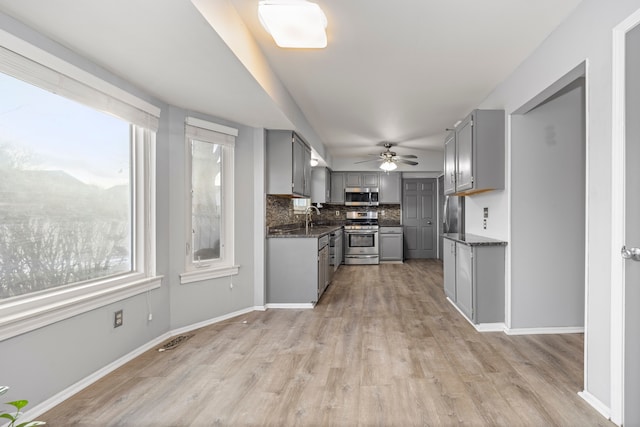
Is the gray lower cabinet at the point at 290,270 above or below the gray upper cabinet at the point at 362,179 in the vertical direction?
below

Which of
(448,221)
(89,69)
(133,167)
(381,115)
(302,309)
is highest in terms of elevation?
(381,115)

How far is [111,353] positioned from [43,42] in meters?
2.08

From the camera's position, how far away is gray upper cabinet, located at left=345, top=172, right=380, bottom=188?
7.71 m

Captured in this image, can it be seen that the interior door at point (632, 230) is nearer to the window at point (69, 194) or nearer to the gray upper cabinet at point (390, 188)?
the window at point (69, 194)

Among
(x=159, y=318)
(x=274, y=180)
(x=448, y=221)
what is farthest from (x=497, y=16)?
(x=448, y=221)

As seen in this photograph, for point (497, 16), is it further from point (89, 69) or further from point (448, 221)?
point (448, 221)

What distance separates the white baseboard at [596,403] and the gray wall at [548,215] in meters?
1.10

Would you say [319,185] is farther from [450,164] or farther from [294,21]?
[294,21]

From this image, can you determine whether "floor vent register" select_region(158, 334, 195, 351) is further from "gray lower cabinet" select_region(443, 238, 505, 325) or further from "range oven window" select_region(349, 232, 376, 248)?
"range oven window" select_region(349, 232, 376, 248)

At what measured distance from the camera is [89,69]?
2.21 meters

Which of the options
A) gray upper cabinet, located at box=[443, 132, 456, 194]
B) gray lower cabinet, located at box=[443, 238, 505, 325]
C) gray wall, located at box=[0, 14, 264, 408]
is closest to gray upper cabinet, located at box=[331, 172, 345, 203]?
gray upper cabinet, located at box=[443, 132, 456, 194]

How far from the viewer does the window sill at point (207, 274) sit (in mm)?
3180

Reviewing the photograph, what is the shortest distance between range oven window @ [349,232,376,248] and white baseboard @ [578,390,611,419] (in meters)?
5.30

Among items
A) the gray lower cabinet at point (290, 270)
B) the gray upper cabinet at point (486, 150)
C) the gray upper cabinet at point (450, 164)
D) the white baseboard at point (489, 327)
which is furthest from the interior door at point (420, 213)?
the white baseboard at point (489, 327)
